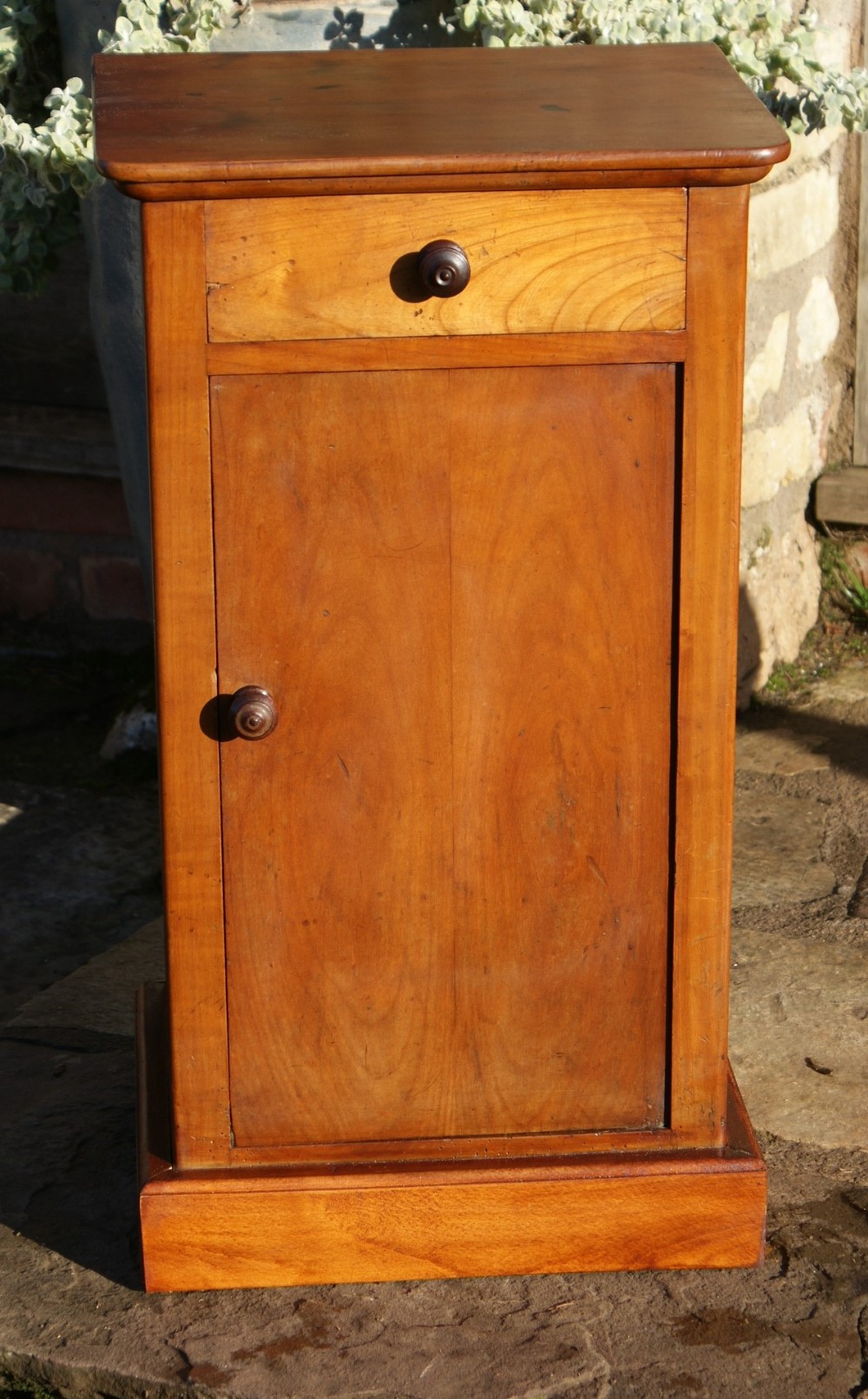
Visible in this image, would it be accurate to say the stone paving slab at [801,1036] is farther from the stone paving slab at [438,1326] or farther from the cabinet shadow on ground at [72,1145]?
the cabinet shadow on ground at [72,1145]

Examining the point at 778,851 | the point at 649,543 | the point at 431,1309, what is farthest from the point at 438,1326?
the point at 778,851

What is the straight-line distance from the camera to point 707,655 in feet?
5.92

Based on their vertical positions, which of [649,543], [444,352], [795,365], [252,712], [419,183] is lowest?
[795,365]

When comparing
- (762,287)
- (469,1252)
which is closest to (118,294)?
(762,287)

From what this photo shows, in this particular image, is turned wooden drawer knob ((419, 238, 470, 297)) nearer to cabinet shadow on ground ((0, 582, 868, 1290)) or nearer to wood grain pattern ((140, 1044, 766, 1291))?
wood grain pattern ((140, 1044, 766, 1291))

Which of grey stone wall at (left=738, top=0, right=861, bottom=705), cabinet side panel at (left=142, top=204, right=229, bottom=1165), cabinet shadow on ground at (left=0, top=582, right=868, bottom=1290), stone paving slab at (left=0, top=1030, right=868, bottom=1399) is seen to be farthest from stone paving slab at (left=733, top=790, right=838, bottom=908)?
cabinet side panel at (left=142, top=204, right=229, bottom=1165)

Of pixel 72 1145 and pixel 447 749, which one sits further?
pixel 72 1145

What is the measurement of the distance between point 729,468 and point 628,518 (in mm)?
113

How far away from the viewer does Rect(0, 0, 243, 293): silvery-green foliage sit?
2.56 meters

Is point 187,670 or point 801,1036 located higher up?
point 187,670

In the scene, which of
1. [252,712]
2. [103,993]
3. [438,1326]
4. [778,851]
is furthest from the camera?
[778,851]

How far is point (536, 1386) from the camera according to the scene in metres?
1.78

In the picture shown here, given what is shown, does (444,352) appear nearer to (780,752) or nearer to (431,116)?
(431,116)

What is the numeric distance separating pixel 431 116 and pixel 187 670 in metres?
0.63
